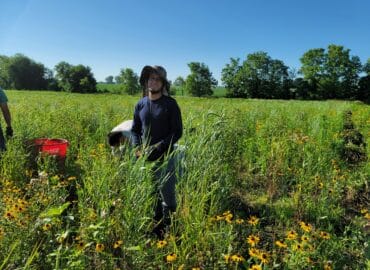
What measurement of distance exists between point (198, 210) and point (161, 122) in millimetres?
921

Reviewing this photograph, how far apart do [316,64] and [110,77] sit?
98.3 metres

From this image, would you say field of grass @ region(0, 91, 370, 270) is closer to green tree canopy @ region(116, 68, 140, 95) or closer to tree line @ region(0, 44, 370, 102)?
tree line @ region(0, 44, 370, 102)

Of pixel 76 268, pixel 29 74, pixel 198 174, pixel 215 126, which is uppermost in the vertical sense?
pixel 29 74

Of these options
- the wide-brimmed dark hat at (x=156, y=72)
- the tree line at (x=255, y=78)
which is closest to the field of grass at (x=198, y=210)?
the wide-brimmed dark hat at (x=156, y=72)

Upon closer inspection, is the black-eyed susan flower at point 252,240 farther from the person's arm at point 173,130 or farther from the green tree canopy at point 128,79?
the green tree canopy at point 128,79

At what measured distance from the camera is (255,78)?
6106cm

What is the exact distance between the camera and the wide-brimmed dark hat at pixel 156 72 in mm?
2854

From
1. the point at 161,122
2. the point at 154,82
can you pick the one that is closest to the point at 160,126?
the point at 161,122

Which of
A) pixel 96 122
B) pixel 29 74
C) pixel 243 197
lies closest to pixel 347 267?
pixel 243 197

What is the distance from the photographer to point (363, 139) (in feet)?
22.6

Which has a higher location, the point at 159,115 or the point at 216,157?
the point at 159,115

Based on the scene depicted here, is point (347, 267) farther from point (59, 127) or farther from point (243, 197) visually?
point (59, 127)

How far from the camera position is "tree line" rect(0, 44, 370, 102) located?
53.2 metres

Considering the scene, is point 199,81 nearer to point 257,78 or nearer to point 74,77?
point 257,78
